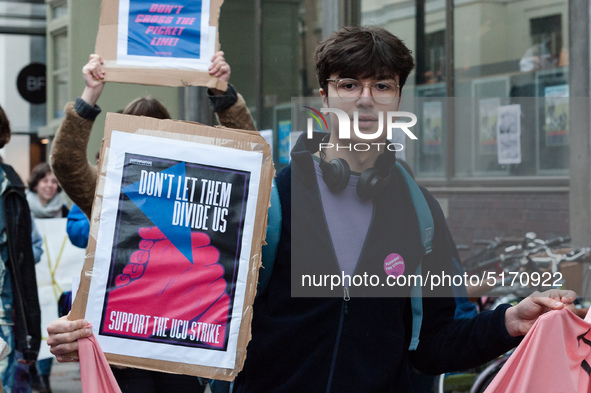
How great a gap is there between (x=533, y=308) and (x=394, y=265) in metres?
0.40

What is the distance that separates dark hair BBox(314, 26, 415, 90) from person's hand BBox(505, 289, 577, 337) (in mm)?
747

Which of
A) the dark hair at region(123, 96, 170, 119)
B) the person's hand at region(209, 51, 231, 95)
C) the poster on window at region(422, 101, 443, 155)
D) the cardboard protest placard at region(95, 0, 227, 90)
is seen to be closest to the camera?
the cardboard protest placard at region(95, 0, 227, 90)

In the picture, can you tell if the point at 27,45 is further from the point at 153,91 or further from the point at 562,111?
the point at 562,111

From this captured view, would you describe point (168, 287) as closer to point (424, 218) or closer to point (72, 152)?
point (424, 218)

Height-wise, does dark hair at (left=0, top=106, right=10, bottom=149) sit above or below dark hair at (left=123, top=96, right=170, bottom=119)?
below

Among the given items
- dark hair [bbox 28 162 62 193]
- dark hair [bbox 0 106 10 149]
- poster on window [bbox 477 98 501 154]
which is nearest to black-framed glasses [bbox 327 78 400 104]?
dark hair [bbox 0 106 10 149]

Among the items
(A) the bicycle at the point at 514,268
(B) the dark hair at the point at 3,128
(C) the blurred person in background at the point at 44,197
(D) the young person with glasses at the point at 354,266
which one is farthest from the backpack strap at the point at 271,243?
(C) the blurred person in background at the point at 44,197

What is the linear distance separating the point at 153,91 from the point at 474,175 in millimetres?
5948

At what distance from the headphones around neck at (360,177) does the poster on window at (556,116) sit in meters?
5.10

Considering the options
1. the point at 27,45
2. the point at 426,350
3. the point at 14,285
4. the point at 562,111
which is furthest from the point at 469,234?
the point at 27,45

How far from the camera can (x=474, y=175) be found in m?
8.31

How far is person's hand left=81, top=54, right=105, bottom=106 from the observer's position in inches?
136

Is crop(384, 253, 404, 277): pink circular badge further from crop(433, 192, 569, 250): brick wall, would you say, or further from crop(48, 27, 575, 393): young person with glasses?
crop(433, 192, 569, 250): brick wall

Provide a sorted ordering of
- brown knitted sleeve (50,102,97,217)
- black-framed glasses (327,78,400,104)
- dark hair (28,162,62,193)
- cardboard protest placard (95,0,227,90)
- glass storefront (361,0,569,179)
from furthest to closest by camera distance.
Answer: dark hair (28,162,62,193)
glass storefront (361,0,569,179)
cardboard protest placard (95,0,227,90)
brown knitted sleeve (50,102,97,217)
black-framed glasses (327,78,400,104)
